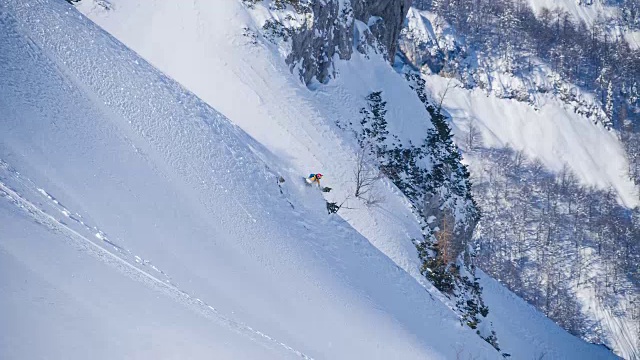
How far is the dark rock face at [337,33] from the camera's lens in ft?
103

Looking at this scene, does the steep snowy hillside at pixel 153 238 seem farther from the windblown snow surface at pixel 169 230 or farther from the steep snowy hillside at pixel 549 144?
the steep snowy hillside at pixel 549 144

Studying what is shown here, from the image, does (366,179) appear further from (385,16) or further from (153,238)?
(385,16)

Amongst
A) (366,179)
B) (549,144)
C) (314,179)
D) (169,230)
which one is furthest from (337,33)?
(549,144)

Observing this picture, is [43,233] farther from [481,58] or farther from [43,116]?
[481,58]

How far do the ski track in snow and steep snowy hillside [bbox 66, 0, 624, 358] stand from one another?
1064cm

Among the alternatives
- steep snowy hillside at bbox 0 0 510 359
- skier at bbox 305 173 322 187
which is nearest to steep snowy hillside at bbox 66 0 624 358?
skier at bbox 305 173 322 187

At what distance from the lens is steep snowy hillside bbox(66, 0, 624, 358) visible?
25312 mm

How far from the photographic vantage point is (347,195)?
2559 centimetres

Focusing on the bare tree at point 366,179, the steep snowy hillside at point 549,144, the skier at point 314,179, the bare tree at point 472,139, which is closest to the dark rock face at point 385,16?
the bare tree at point 366,179

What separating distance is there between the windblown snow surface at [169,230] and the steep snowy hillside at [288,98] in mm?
195

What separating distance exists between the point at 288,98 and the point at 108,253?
63.4ft

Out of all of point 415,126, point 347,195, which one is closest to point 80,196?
point 347,195

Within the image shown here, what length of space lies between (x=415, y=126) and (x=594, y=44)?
109112 millimetres

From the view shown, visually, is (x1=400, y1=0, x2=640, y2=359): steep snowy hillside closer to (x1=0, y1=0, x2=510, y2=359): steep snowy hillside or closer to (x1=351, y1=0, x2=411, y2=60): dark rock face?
(x1=351, y1=0, x2=411, y2=60): dark rock face
